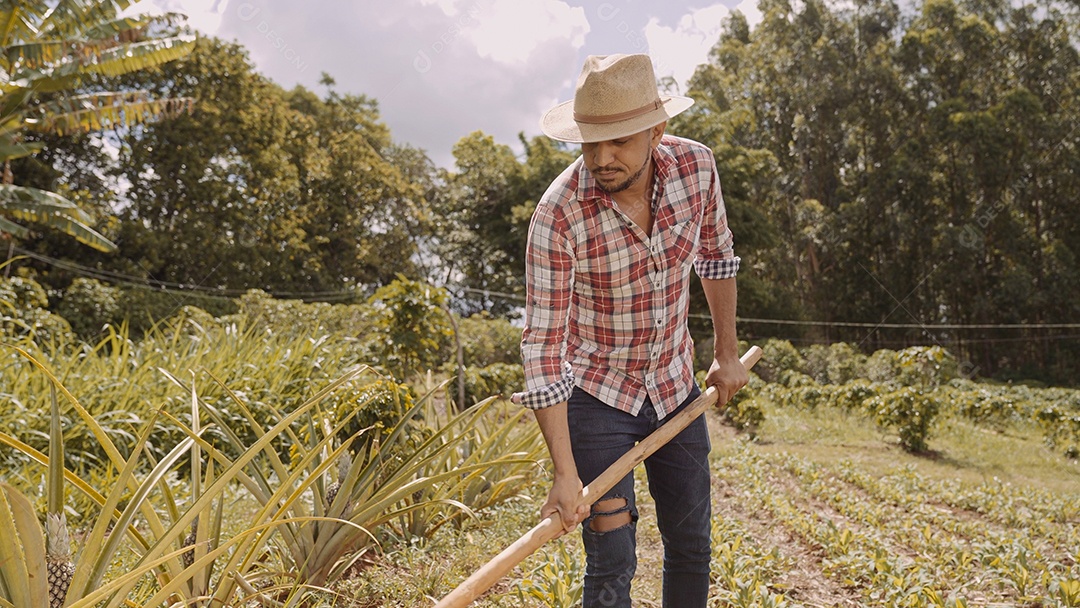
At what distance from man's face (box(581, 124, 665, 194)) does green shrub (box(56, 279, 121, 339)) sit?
51.4 ft

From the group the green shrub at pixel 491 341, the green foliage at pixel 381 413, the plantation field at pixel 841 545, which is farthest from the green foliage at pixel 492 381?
the green foliage at pixel 381 413

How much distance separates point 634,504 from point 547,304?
0.60 m

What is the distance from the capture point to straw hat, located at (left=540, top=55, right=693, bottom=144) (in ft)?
6.33

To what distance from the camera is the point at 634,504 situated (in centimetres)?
204

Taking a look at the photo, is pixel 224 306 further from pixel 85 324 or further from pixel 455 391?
pixel 455 391

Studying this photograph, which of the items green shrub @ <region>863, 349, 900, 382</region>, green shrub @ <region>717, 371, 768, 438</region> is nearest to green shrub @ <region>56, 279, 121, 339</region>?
green shrub @ <region>717, 371, 768, 438</region>

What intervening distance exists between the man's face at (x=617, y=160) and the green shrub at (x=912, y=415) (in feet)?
26.8

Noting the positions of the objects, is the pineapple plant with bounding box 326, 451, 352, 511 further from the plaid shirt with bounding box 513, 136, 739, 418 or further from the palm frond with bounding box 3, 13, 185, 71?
the palm frond with bounding box 3, 13, 185, 71

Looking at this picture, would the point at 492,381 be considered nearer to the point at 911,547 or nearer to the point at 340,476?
the point at 911,547

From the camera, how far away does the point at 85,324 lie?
1531cm

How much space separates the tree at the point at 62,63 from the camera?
9.81 meters

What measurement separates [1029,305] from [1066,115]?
6924mm

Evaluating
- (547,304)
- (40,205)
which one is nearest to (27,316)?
(40,205)

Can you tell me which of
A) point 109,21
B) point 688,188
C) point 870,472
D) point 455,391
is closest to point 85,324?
point 109,21
